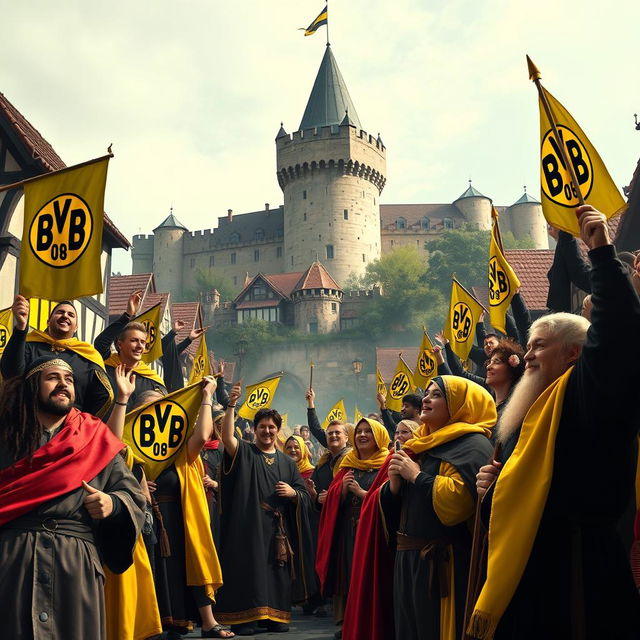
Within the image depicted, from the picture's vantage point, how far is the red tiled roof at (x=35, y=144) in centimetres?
1465

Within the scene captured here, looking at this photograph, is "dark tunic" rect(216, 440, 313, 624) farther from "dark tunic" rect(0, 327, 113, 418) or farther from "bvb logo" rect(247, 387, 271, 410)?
"bvb logo" rect(247, 387, 271, 410)

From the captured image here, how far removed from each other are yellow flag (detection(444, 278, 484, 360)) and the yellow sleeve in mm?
6825

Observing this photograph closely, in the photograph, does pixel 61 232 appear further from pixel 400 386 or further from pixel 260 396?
pixel 260 396

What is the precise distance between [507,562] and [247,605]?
5.06 meters

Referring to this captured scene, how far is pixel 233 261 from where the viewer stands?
97.6m

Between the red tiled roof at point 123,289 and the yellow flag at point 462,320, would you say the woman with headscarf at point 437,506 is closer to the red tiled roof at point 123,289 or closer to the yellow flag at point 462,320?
the yellow flag at point 462,320

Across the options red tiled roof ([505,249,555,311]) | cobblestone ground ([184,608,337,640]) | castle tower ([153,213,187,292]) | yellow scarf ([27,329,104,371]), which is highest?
castle tower ([153,213,187,292])

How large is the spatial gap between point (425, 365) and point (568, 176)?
316 inches

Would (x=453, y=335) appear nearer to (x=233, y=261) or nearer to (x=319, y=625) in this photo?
(x=319, y=625)

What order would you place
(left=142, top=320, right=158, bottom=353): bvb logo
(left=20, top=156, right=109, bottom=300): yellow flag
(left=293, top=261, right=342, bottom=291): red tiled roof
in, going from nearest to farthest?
(left=20, top=156, right=109, bottom=300): yellow flag < (left=142, top=320, right=158, bottom=353): bvb logo < (left=293, top=261, right=342, bottom=291): red tiled roof

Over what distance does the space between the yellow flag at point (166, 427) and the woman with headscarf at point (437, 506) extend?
2282mm

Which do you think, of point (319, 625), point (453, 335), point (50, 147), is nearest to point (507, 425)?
point (319, 625)

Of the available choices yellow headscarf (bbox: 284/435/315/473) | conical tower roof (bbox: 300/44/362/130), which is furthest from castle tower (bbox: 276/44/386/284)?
yellow headscarf (bbox: 284/435/315/473)

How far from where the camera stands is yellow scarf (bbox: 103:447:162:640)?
4.51 m
